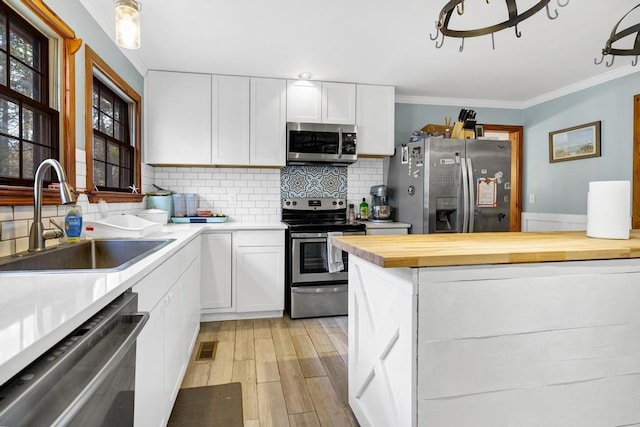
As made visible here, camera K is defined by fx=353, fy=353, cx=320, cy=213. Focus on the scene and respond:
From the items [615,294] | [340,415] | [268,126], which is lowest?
[340,415]

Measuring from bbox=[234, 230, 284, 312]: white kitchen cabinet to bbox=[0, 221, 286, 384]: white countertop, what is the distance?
1.97m

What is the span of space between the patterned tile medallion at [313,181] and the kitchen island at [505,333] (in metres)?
2.46

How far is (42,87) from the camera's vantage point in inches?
72.7

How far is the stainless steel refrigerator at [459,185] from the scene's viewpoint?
3.38 metres

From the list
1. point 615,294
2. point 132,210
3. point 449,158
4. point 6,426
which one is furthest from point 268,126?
point 6,426

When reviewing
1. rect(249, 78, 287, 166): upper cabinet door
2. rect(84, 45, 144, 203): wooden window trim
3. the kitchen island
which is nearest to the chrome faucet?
rect(84, 45, 144, 203): wooden window trim

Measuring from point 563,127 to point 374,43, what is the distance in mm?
2563

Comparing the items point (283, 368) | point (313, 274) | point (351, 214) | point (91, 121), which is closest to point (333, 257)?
point (313, 274)

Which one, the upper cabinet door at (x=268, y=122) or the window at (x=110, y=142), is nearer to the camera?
the window at (x=110, y=142)

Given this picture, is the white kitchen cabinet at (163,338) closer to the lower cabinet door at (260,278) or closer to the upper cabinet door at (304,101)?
the lower cabinet door at (260,278)

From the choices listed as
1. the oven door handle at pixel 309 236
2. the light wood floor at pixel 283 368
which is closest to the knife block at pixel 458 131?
the oven door handle at pixel 309 236

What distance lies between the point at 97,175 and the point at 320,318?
2204 millimetres

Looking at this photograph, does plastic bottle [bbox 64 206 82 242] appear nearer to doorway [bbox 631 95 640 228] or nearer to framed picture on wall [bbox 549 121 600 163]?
doorway [bbox 631 95 640 228]

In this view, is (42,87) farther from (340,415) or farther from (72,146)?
(340,415)
